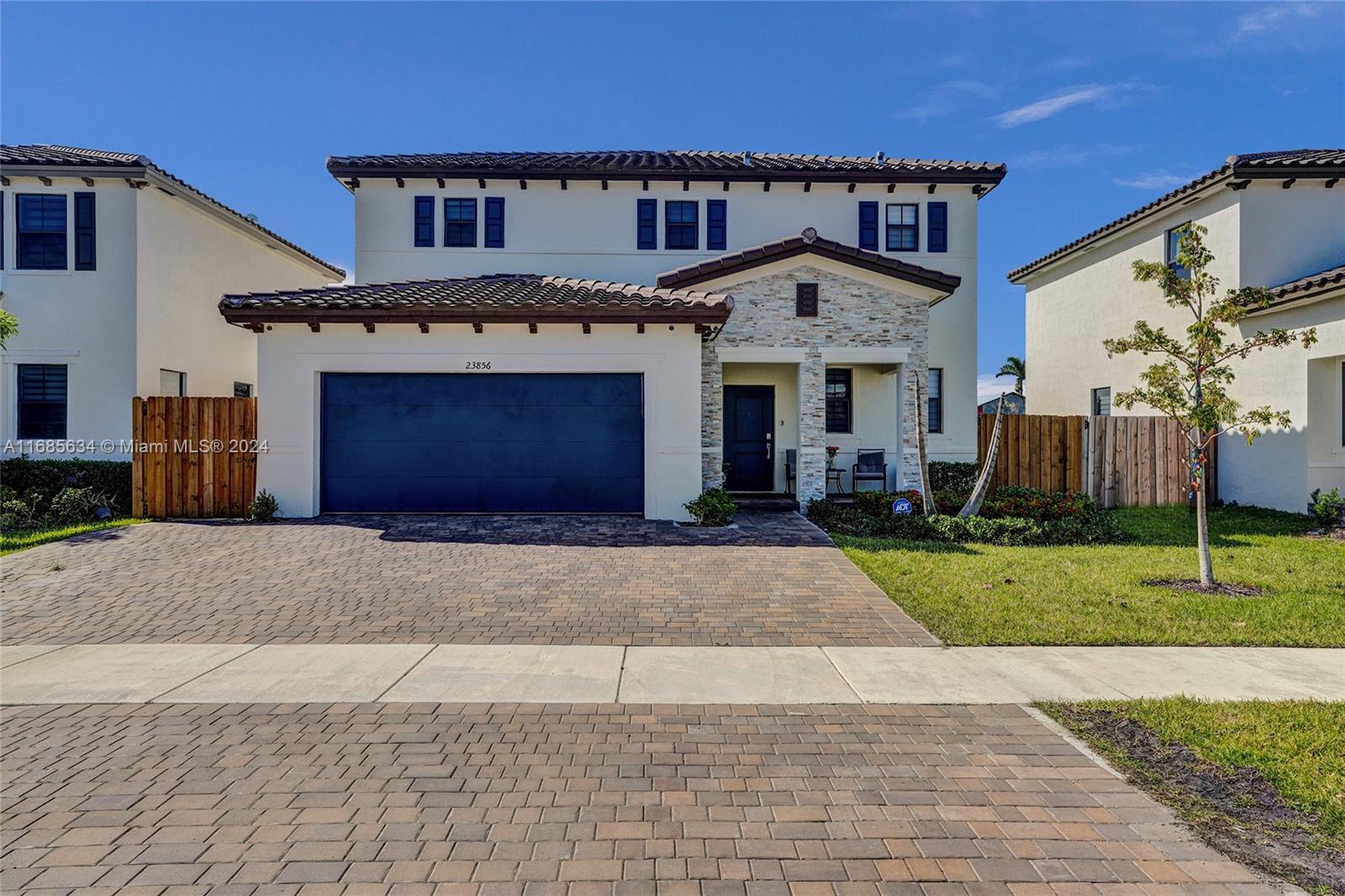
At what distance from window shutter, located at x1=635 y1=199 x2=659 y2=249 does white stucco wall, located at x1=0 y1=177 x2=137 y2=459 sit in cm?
1160

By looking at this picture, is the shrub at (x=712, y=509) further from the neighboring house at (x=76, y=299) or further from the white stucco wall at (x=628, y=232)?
the neighboring house at (x=76, y=299)

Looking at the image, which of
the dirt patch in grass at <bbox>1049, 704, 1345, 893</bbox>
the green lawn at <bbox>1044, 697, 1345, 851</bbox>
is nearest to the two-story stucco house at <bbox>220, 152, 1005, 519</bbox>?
the green lawn at <bbox>1044, 697, 1345, 851</bbox>

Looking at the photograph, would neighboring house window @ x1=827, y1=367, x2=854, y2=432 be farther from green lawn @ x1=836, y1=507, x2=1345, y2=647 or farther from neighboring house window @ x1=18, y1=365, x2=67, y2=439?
neighboring house window @ x1=18, y1=365, x2=67, y2=439

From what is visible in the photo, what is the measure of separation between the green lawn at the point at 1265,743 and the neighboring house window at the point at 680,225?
15662 millimetres

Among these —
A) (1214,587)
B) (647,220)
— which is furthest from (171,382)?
(1214,587)

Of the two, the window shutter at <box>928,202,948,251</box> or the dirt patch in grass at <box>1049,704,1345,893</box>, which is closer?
the dirt patch in grass at <box>1049,704,1345,893</box>

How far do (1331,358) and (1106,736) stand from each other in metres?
14.2

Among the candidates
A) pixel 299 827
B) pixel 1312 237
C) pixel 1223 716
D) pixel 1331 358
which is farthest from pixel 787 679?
pixel 1312 237

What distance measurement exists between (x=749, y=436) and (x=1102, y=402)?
11.2 m

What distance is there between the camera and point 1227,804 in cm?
392

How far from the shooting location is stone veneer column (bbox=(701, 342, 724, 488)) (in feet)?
48.6

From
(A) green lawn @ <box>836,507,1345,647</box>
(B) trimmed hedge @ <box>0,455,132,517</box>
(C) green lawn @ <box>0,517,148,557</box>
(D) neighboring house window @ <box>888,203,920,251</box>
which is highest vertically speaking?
(D) neighboring house window @ <box>888,203,920,251</box>

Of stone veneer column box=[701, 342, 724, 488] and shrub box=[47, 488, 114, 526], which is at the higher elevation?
stone veneer column box=[701, 342, 724, 488]

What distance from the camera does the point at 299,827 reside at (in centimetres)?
363
